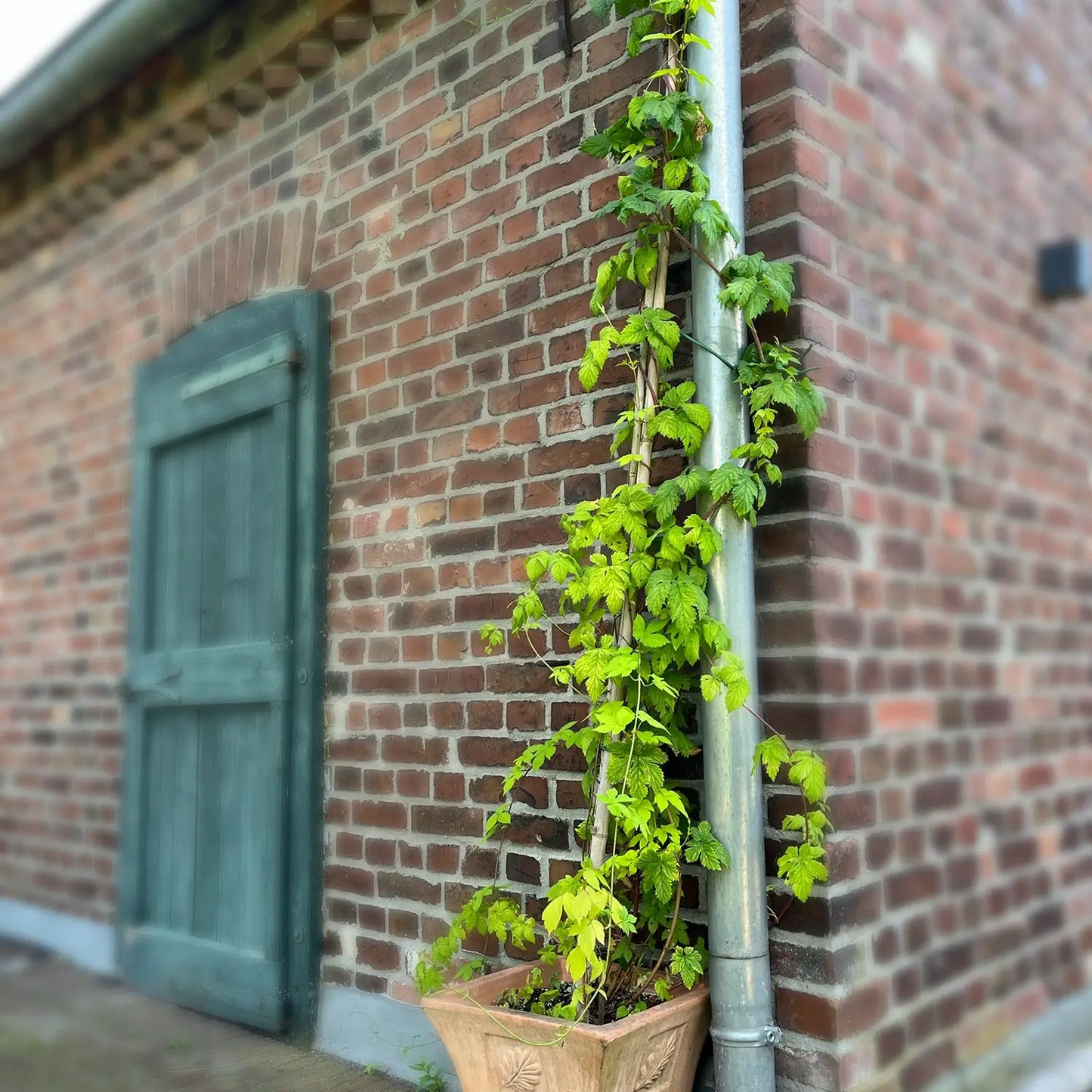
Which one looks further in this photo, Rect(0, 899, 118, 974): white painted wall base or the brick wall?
Rect(0, 899, 118, 974): white painted wall base

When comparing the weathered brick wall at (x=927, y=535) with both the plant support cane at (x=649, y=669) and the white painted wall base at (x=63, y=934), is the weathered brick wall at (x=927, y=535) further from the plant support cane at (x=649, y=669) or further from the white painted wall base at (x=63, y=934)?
the white painted wall base at (x=63, y=934)

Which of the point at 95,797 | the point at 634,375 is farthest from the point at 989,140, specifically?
the point at 95,797

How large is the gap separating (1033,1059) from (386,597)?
1.79 metres

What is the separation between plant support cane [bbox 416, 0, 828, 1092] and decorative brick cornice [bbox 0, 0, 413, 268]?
126cm

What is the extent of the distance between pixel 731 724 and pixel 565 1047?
0.57 metres

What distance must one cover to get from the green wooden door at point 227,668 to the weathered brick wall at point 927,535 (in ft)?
4.62

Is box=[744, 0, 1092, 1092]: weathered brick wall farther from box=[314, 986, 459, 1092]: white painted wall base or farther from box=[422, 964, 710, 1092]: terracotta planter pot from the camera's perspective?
box=[314, 986, 459, 1092]: white painted wall base

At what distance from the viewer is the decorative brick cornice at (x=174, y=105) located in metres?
2.94

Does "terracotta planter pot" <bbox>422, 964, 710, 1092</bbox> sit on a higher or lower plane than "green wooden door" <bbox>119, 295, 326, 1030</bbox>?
lower

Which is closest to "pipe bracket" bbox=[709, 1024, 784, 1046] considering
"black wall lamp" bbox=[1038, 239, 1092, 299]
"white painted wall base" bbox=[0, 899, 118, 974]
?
"black wall lamp" bbox=[1038, 239, 1092, 299]

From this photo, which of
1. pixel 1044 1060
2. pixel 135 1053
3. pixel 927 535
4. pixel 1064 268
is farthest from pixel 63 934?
pixel 1064 268

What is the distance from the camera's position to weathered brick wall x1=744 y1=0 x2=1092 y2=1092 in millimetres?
1807

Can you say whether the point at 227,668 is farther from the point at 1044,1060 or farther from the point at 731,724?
the point at 1044,1060

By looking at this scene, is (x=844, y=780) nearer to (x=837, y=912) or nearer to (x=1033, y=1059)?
(x=837, y=912)
